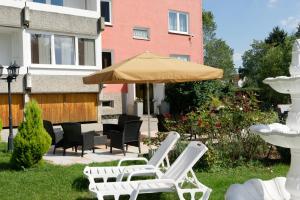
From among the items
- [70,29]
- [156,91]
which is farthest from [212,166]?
[156,91]

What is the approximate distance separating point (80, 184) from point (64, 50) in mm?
13403

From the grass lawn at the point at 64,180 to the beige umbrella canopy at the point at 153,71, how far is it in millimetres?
2313

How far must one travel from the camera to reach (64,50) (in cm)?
2131

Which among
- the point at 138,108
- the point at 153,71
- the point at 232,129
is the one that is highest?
the point at 153,71

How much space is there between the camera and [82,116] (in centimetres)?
2131

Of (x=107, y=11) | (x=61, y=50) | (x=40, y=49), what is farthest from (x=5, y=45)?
(x=107, y=11)

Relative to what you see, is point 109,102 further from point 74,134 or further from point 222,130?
point 222,130

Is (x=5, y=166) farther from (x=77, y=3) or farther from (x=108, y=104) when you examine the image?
(x=77, y=3)

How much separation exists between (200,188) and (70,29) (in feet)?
51.4

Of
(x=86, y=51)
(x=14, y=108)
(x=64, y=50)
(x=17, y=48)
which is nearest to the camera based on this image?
(x=14, y=108)

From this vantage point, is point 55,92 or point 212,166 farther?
point 55,92

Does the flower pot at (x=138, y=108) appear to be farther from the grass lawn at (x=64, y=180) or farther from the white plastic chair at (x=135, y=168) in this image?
the white plastic chair at (x=135, y=168)

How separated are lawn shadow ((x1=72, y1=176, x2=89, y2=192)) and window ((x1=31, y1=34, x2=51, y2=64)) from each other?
39.5ft

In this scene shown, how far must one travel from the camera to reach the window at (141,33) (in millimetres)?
27094
